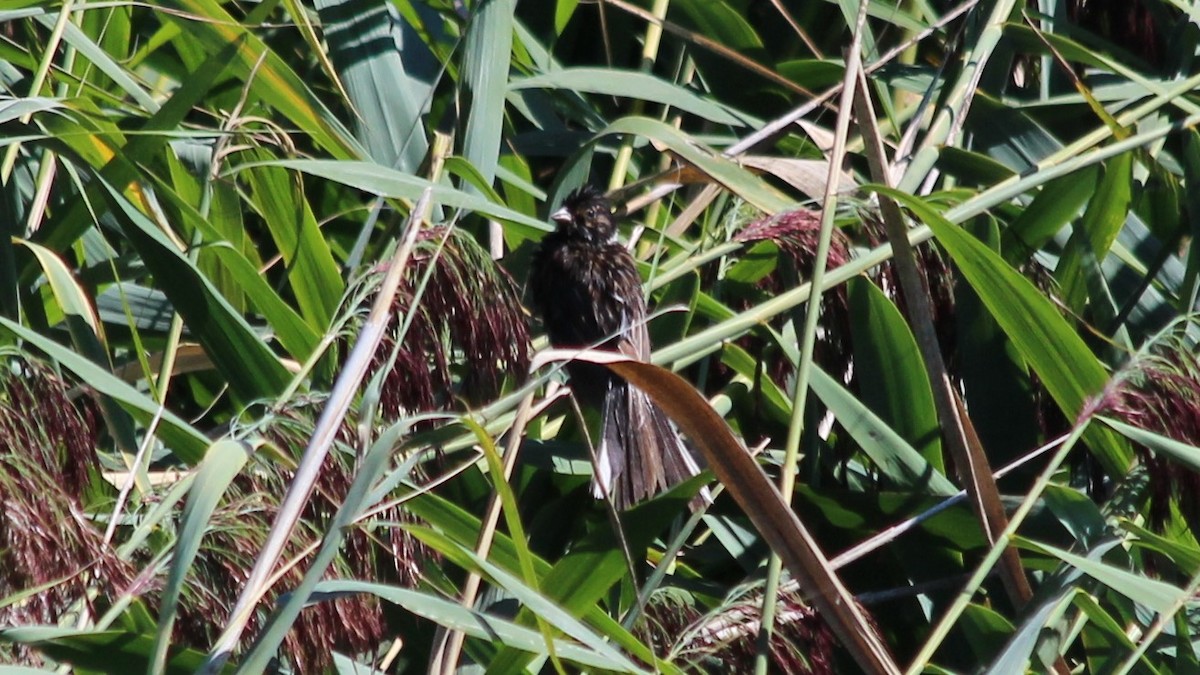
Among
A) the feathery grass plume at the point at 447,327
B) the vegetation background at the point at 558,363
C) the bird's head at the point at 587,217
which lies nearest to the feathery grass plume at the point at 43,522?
the vegetation background at the point at 558,363

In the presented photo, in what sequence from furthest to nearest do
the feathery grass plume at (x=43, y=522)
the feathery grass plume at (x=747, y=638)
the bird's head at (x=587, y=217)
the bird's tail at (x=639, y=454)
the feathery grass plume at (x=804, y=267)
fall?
the bird's head at (x=587, y=217) → the bird's tail at (x=639, y=454) → the feathery grass plume at (x=804, y=267) → the feathery grass plume at (x=747, y=638) → the feathery grass plume at (x=43, y=522)

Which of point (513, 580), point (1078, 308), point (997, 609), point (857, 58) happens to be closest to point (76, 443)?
point (513, 580)

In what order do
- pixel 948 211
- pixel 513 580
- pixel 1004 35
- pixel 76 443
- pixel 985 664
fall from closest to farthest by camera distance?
1. pixel 513 580
2. pixel 76 443
3. pixel 985 664
4. pixel 948 211
5. pixel 1004 35

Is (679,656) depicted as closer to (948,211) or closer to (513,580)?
(513,580)

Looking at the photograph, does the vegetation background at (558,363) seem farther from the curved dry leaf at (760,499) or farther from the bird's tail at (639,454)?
the bird's tail at (639,454)

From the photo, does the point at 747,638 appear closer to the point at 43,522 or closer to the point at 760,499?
the point at 760,499

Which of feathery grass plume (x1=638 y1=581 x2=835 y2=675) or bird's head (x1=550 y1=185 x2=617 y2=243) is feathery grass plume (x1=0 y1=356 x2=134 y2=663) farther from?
bird's head (x1=550 y1=185 x2=617 y2=243)

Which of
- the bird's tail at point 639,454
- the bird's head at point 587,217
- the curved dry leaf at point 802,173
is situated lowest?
the bird's tail at point 639,454

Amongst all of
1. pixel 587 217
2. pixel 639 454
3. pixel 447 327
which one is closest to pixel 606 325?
pixel 587 217
